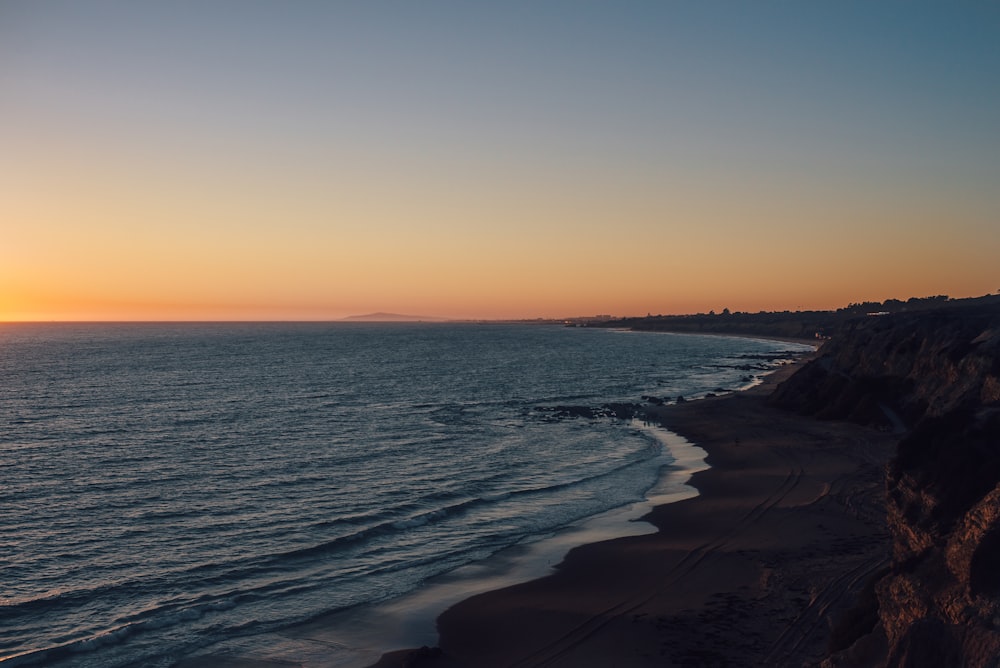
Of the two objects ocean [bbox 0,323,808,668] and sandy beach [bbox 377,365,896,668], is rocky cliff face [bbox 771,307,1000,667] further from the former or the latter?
ocean [bbox 0,323,808,668]

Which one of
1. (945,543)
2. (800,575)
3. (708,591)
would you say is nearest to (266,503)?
(708,591)

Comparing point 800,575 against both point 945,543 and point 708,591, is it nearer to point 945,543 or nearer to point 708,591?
point 708,591

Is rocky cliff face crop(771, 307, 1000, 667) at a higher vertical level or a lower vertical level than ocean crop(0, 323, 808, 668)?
higher

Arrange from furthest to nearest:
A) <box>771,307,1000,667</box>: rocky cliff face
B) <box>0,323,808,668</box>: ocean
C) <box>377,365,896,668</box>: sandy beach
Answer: <box>0,323,808,668</box>: ocean < <box>377,365,896,668</box>: sandy beach < <box>771,307,1000,667</box>: rocky cliff face

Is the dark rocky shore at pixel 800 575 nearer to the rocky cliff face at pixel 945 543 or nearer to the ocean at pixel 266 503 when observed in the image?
the rocky cliff face at pixel 945 543

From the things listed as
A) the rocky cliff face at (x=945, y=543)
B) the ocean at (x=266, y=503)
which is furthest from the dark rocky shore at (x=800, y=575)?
the ocean at (x=266, y=503)

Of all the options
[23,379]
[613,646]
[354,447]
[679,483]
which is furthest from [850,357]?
[23,379]

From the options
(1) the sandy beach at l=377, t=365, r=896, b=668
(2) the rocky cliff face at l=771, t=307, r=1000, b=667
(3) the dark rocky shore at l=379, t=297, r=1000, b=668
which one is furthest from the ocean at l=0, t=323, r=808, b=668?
(2) the rocky cliff face at l=771, t=307, r=1000, b=667

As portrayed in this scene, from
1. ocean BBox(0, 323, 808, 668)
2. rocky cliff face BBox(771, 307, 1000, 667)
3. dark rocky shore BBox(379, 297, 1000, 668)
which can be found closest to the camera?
rocky cliff face BBox(771, 307, 1000, 667)

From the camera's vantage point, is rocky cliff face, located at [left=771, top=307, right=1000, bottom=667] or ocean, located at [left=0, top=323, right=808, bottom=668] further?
ocean, located at [left=0, top=323, right=808, bottom=668]
